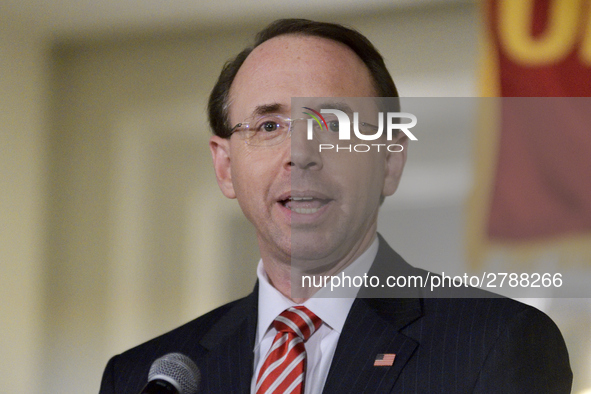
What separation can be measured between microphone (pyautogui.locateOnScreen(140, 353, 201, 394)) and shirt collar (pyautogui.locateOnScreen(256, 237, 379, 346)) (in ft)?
1.09

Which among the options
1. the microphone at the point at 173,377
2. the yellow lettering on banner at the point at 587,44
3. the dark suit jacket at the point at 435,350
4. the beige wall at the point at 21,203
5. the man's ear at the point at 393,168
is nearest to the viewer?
the microphone at the point at 173,377

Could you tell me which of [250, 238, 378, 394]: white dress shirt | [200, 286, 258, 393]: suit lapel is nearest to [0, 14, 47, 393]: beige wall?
[200, 286, 258, 393]: suit lapel

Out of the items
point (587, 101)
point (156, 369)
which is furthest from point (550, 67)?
point (156, 369)

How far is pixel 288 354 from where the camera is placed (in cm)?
123

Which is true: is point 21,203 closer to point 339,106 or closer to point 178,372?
point 339,106

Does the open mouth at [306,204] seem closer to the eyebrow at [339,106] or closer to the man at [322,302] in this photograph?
the man at [322,302]

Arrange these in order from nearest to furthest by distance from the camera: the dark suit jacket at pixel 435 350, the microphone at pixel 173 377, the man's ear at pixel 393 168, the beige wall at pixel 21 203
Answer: the microphone at pixel 173 377 < the dark suit jacket at pixel 435 350 < the man's ear at pixel 393 168 < the beige wall at pixel 21 203

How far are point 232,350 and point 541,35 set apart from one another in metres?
1.69

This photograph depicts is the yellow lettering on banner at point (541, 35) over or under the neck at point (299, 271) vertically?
over

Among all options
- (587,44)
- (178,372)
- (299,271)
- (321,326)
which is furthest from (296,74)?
(587,44)

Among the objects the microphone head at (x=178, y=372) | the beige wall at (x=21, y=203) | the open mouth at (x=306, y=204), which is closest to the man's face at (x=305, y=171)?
the open mouth at (x=306, y=204)

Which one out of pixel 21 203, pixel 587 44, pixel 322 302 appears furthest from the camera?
pixel 21 203

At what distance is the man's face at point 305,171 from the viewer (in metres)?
1.25

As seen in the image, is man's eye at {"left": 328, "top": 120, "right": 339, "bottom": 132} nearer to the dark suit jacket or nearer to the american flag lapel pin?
the dark suit jacket
